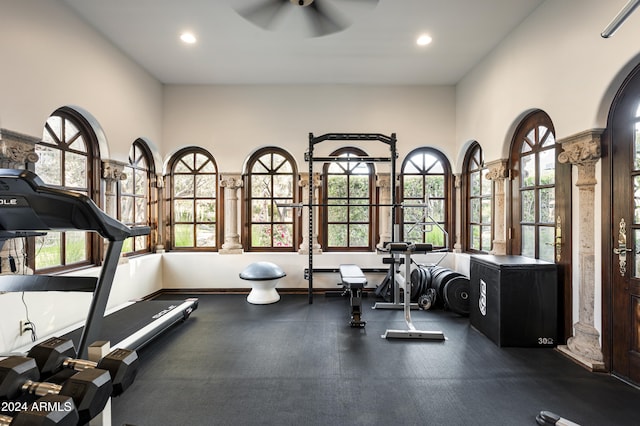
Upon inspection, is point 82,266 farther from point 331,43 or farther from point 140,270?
point 331,43

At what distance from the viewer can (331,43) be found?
4094 millimetres

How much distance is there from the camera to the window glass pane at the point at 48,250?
11.0 ft

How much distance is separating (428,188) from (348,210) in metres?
1.53

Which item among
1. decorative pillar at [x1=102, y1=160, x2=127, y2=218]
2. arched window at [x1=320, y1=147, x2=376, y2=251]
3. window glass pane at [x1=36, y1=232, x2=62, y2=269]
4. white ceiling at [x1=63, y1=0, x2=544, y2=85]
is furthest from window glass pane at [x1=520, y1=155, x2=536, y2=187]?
window glass pane at [x1=36, y1=232, x2=62, y2=269]

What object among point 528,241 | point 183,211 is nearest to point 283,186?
point 183,211

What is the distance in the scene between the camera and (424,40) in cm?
405

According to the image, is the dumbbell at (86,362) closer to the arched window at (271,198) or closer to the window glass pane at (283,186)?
the arched window at (271,198)

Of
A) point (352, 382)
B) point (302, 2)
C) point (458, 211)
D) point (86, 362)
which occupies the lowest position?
point (352, 382)

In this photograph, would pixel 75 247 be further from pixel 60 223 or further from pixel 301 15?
pixel 301 15

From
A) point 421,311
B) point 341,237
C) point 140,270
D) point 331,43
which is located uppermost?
point 331,43

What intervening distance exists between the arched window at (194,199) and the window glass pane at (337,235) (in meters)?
2.13

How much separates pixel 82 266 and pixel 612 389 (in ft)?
18.6

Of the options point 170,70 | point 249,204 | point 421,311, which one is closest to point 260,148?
point 249,204

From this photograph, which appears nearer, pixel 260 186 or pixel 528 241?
pixel 528 241
